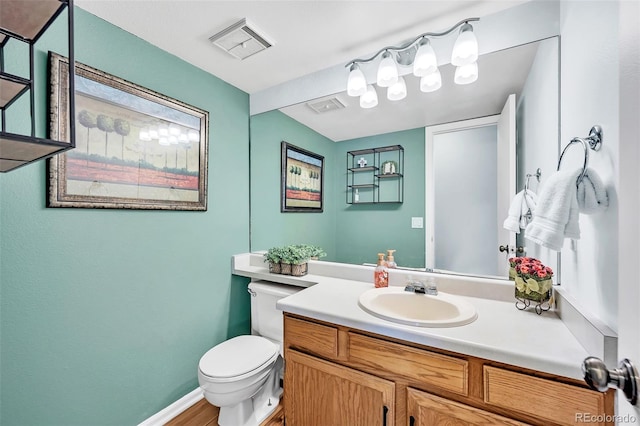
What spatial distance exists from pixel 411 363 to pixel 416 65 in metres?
1.41

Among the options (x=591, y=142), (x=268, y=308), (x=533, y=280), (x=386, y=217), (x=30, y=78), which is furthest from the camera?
(x=268, y=308)

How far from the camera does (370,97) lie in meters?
1.59

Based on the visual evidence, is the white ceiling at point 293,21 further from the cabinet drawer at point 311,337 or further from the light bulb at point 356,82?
the cabinet drawer at point 311,337

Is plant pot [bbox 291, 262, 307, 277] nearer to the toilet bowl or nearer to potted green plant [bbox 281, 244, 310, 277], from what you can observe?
potted green plant [bbox 281, 244, 310, 277]

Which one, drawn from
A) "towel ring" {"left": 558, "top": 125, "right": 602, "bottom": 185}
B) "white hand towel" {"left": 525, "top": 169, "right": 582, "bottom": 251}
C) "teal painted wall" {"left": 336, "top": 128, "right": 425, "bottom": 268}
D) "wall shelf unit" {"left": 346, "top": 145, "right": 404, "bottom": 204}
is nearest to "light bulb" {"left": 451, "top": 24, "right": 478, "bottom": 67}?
"teal painted wall" {"left": 336, "top": 128, "right": 425, "bottom": 268}

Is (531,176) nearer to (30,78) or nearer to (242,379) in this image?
(242,379)

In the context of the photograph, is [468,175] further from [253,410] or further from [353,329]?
[253,410]

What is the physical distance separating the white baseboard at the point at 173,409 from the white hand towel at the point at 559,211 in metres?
2.04

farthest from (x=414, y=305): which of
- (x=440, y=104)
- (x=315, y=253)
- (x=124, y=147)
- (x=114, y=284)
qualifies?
(x=124, y=147)

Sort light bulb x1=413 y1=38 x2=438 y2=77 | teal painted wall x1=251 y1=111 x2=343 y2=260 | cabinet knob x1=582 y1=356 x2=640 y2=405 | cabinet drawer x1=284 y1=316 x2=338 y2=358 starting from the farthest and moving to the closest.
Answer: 1. teal painted wall x1=251 y1=111 x2=343 y2=260
2. light bulb x1=413 y1=38 x2=438 y2=77
3. cabinet drawer x1=284 y1=316 x2=338 y2=358
4. cabinet knob x1=582 y1=356 x2=640 y2=405

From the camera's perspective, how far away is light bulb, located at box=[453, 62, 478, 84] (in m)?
1.29

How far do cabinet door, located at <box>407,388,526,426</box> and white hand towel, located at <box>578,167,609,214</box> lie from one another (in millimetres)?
683

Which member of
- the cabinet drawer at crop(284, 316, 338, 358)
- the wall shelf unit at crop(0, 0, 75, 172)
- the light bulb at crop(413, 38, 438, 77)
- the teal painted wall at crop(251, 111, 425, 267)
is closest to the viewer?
the wall shelf unit at crop(0, 0, 75, 172)

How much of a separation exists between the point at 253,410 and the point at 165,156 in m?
1.59
